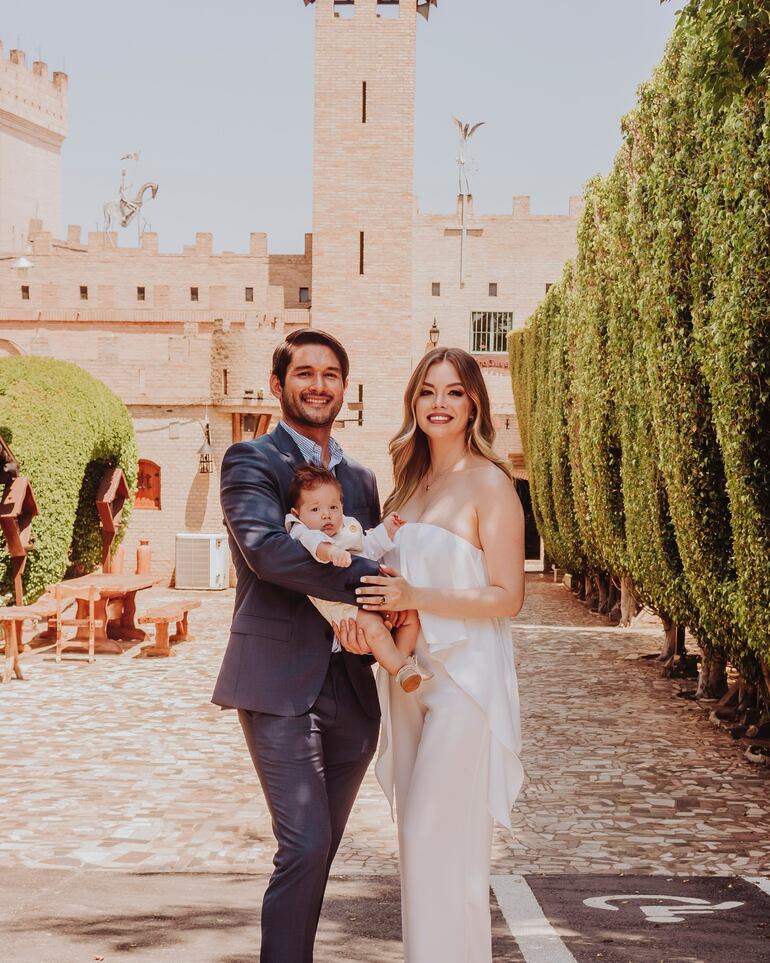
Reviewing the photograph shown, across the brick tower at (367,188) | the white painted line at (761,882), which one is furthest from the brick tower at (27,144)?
the white painted line at (761,882)

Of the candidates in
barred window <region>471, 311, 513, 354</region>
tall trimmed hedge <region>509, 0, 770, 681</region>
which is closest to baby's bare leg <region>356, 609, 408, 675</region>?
tall trimmed hedge <region>509, 0, 770, 681</region>

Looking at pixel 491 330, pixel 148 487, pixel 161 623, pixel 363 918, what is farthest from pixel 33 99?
pixel 363 918

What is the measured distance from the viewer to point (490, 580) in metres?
3.49

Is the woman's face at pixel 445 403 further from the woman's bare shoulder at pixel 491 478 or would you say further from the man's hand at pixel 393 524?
the man's hand at pixel 393 524

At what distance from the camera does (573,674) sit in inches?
479

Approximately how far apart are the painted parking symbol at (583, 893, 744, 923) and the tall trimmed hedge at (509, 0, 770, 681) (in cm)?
269

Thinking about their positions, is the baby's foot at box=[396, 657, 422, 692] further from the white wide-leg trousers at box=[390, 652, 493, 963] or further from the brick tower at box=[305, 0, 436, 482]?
the brick tower at box=[305, 0, 436, 482]

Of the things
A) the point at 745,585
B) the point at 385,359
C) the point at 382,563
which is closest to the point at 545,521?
the point at 385,359

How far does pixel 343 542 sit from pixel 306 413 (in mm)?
490

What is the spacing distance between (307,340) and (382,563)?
0.76m

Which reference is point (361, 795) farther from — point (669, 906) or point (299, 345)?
point (299, 345)

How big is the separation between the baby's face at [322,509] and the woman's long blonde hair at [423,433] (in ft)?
1.26

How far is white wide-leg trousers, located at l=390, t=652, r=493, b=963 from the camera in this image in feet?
11.0

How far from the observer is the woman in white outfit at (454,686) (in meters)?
3.34
